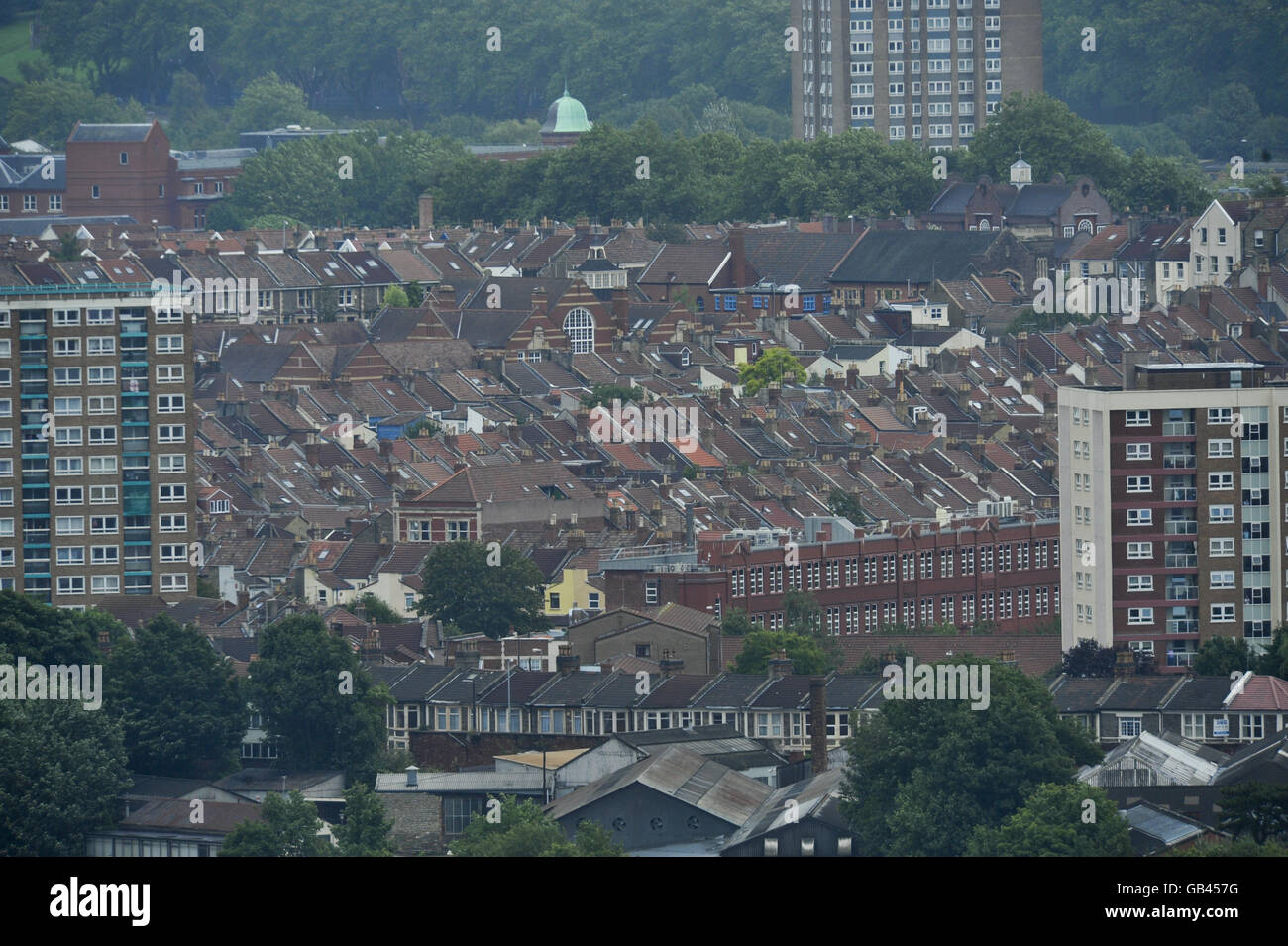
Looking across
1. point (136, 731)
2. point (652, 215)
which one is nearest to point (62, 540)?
point (136, 731)

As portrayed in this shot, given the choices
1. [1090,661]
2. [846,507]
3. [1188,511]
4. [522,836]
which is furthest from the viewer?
[846,507]

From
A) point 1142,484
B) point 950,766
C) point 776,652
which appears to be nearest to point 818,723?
point 776,652

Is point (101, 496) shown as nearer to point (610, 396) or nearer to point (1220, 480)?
point (1220, 480)

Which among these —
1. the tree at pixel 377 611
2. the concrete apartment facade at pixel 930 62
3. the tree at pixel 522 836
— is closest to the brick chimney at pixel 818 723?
the tree at pixel 522 836

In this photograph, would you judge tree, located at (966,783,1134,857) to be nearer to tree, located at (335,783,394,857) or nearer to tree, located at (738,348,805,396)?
tree, located at (335,783,394,857)

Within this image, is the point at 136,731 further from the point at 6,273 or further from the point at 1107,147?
the point at 1107,147

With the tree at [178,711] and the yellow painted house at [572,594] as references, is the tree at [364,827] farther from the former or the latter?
the yellow painted house at [572,594]
